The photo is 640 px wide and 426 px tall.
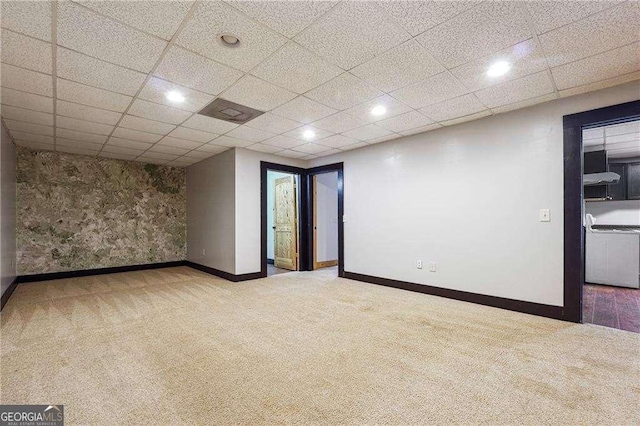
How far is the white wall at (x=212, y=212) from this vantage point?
5453 millimetres

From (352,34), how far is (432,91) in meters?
1.32

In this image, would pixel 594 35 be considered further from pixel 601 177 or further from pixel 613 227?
pixel 613 227

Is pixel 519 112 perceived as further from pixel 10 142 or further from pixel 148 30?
pixel 10 142

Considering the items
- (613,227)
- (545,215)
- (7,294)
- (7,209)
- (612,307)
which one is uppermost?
(7,209)

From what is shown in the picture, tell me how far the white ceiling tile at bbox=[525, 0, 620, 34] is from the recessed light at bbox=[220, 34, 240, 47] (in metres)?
1.92

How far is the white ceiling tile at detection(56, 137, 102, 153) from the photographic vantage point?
476 centimetres

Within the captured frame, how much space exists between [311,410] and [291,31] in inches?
96.6

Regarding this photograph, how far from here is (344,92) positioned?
301cm

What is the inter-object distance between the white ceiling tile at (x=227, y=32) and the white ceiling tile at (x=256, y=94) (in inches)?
13.3

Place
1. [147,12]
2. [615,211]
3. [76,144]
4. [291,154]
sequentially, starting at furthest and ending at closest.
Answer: [615,211] → [291,154] → [76,144] → [147,12]

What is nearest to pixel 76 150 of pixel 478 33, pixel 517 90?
pixel 478 33

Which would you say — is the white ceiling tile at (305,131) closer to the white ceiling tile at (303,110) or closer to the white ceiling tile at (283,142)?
the white ceiling tile at (283,142)

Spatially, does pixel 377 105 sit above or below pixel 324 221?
above

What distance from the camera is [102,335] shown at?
279cm
